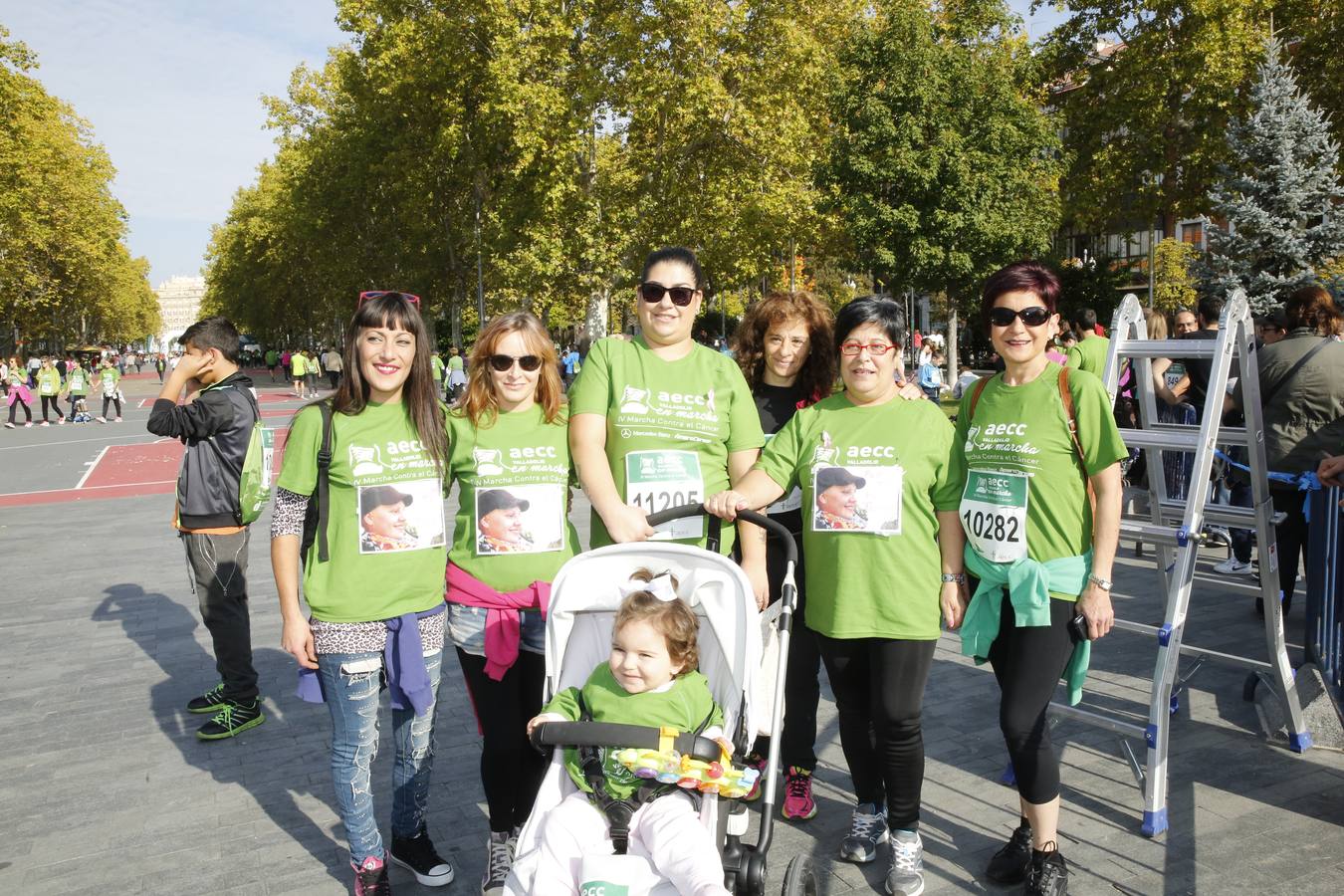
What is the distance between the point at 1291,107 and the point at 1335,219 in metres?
2.92

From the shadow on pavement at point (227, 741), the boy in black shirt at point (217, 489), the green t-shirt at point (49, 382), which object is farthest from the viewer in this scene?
the green t-shirt at point (49, 382)

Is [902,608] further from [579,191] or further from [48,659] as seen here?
[579,191]

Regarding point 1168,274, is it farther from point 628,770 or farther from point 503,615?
point 628,770

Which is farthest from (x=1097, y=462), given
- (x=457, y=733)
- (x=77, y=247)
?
(x=77, y=247)

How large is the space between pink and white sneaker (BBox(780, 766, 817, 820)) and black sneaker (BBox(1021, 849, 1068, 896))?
92 cm

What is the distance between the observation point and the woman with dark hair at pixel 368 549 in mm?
3289

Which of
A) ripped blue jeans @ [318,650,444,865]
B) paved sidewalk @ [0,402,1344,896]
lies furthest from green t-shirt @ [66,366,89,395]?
ripped blue jeans @ [318,650,444,865]

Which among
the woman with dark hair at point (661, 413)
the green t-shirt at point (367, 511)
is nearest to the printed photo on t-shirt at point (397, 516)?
the green t-shirt at point (367, 511)

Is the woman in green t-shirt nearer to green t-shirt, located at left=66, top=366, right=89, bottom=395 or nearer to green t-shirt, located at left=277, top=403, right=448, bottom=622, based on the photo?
green t-shirt, located at left=277, top=403, right=448, bottom=622

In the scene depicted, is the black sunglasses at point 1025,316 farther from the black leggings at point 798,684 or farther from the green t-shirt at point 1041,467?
the black leggings at point 798,684

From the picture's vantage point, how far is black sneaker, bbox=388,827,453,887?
143 inches

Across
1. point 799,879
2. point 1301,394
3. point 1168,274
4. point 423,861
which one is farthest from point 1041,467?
point 1168,274

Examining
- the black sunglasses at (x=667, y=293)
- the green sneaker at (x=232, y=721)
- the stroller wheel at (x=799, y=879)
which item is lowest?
the green sneaker at (x=232, y=721)

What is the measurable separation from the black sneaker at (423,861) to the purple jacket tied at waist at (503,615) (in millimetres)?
807
